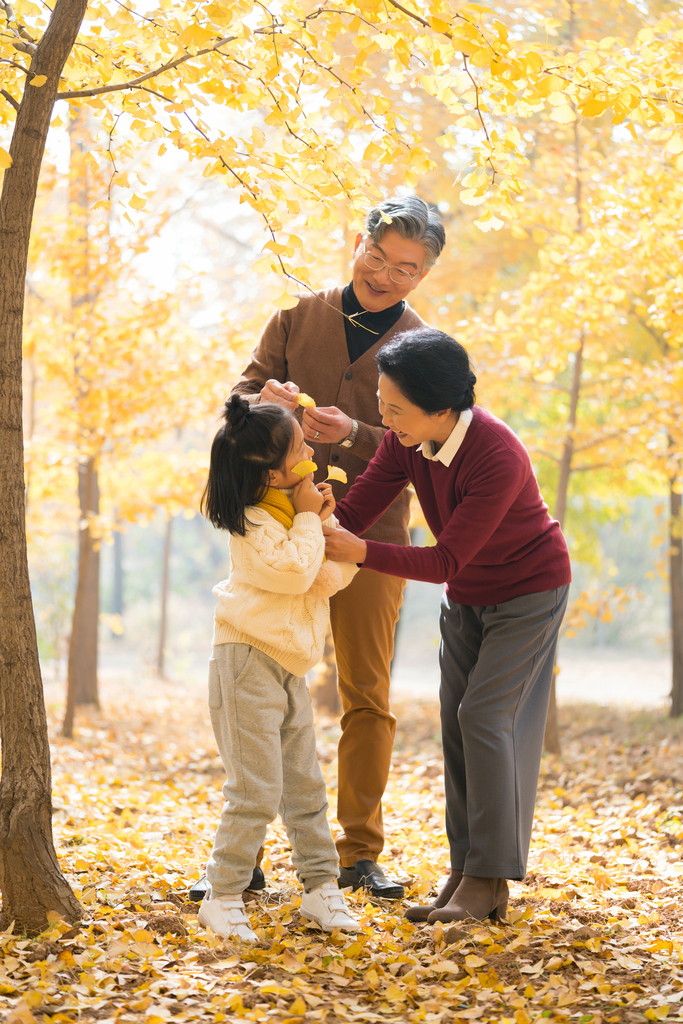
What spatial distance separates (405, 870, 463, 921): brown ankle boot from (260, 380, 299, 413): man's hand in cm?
158

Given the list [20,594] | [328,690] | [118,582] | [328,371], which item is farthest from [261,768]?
[118,582]

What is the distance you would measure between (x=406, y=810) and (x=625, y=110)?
351cm

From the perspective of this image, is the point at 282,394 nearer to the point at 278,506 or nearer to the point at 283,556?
the point at 278,506

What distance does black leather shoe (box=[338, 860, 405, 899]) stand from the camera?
2.85m

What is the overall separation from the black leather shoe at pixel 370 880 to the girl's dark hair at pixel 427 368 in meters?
1.61

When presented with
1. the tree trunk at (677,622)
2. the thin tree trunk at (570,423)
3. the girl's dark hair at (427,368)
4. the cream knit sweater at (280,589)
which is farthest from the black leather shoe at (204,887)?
the tree trunk at (677,622)

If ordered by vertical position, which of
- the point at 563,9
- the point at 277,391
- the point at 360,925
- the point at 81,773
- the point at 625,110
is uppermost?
the point at 563,9

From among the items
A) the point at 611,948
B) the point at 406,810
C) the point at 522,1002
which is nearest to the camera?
the point at 522,1002

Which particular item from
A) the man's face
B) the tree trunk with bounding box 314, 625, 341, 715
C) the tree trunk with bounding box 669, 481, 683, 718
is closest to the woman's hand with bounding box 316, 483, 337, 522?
the man's face

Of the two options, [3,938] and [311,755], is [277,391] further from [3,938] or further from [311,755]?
[3,938]

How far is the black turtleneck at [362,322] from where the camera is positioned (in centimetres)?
311

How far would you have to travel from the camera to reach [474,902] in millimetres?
2543

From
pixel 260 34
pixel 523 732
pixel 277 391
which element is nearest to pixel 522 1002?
pixel 523 732

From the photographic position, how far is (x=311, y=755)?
2602mm
